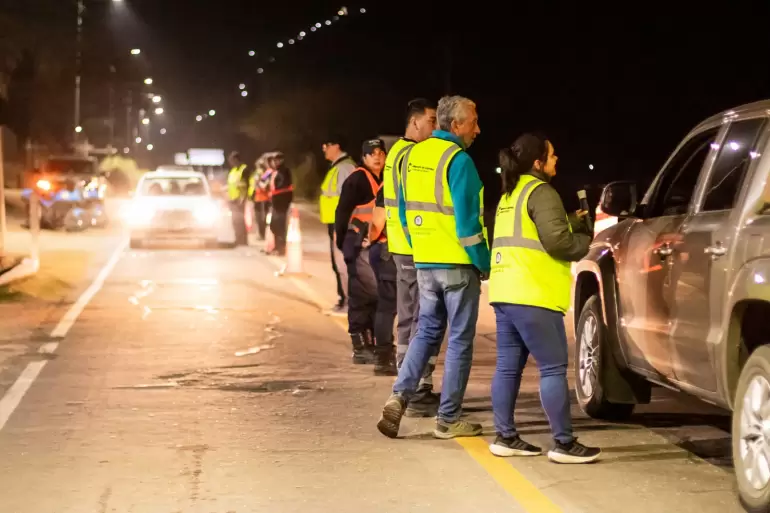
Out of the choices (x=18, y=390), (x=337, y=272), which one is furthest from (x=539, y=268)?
(x=337, y=272)

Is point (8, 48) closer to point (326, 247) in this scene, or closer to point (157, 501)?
point (326, 247)

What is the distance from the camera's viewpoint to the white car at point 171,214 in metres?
24.4

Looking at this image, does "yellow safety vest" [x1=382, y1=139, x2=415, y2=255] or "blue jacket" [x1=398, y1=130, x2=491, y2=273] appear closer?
"blue jacket" [x1=398, y1=130, x2=491, y2=273]

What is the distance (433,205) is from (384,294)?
2328mm

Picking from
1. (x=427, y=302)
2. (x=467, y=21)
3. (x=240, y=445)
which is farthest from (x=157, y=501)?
(x=467, y=21)

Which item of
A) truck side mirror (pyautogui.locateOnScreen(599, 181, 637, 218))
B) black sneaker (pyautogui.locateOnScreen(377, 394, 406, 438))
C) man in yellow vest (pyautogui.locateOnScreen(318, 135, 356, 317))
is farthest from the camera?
man in yellow vest (pyautogui.locateOnScreen(318, 135, 356, 317))

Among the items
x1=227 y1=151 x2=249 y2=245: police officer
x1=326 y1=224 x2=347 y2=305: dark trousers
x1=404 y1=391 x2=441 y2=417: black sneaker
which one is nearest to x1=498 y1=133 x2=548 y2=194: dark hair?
x1=404 y1=391 x2=441 y2=417: black sneaker

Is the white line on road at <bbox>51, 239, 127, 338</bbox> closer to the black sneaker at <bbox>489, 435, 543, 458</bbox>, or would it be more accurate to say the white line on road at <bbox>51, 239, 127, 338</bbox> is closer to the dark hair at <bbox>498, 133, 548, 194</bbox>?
the black sneaker at <bbox>489, 435, 543, 458</bbox>

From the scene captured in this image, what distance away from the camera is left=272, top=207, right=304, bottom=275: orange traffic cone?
18953 mm

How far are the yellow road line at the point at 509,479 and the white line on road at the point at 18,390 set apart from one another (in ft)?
9.69

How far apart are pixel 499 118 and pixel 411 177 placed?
186ft

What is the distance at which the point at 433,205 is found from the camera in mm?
7699

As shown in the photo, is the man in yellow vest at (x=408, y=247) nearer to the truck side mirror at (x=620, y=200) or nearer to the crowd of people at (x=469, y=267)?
the crowd of people at (x=469, y=267)

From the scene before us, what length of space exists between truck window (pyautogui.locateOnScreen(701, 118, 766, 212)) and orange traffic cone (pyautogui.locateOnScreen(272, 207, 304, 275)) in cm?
1247
